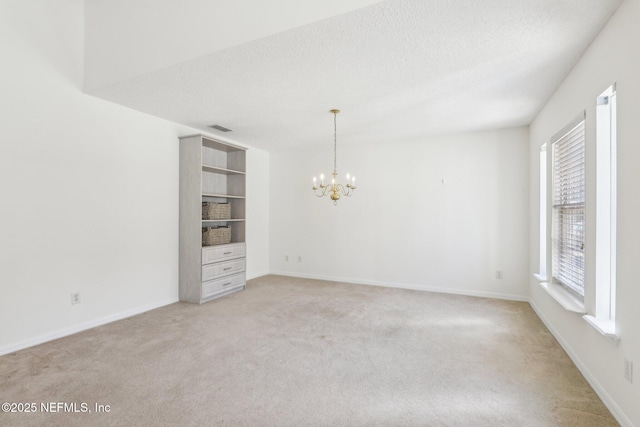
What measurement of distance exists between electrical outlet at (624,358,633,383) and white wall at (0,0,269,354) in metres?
4.47

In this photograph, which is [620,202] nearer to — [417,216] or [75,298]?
[417,216]

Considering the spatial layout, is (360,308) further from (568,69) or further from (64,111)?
(64,111)

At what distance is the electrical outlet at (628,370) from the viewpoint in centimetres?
172

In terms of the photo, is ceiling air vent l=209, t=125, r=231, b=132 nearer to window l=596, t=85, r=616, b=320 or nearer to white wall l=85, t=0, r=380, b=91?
white wall l=85, t=0, r=380, b=91

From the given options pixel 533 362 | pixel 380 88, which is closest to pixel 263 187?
pixel 380 88

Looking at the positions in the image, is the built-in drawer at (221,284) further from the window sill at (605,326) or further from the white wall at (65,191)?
the window sill at (605,326)

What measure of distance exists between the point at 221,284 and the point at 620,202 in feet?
14.2

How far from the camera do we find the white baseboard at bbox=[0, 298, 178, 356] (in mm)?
2764

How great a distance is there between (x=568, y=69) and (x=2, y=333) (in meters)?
5.38

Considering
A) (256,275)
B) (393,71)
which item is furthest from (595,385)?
(256,275)

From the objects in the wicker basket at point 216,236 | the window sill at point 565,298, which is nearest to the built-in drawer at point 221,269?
the wicker basket at point 216,236

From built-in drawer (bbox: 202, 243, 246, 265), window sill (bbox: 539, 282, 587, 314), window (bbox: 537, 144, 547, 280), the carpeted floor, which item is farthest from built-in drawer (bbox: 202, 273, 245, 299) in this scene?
window (bbox: 537, 144, 547, 280)

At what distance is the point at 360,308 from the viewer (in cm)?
407

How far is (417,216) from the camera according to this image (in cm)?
507
